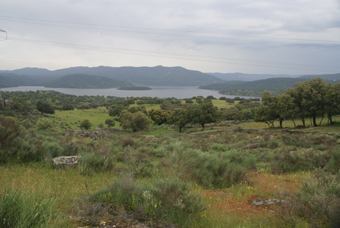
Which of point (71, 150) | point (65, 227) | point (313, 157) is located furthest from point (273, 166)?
point (71, 150)

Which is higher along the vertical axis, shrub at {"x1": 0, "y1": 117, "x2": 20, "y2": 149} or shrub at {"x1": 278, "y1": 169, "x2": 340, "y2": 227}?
shrub at {"x1": 0, "y1": 117, "x2": 20, "y2": 149}

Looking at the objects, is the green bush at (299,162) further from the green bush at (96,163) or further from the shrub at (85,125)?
the shrub at (85,125)

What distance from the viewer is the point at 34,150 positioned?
6781mm

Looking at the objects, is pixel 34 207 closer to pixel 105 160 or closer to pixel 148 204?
pixel 148 204

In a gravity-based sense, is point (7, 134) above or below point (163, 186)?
above

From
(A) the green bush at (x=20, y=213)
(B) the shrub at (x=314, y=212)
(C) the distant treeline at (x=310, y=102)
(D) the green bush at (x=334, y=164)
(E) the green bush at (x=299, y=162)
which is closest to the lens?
(A) the green bush at (x=20, y=213)

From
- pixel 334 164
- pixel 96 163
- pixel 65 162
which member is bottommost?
pixel 334 164

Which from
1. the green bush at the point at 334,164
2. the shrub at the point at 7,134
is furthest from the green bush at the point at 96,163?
the green bush at the point at 334,164

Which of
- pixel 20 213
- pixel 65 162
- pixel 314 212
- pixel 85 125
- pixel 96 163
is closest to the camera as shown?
pixel 20 213

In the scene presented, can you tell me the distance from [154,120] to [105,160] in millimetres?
63487

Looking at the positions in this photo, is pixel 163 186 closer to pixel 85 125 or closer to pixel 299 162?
pixel 299 162

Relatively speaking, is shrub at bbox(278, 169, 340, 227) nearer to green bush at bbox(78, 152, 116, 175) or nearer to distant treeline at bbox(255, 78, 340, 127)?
green bush at bbox(78, 152, 116, 175)

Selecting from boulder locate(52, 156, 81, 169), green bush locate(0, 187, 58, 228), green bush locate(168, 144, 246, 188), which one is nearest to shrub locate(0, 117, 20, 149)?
boulder locate(52, 156, 81, 169)

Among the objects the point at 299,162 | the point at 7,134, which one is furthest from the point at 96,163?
the point at 299,162
